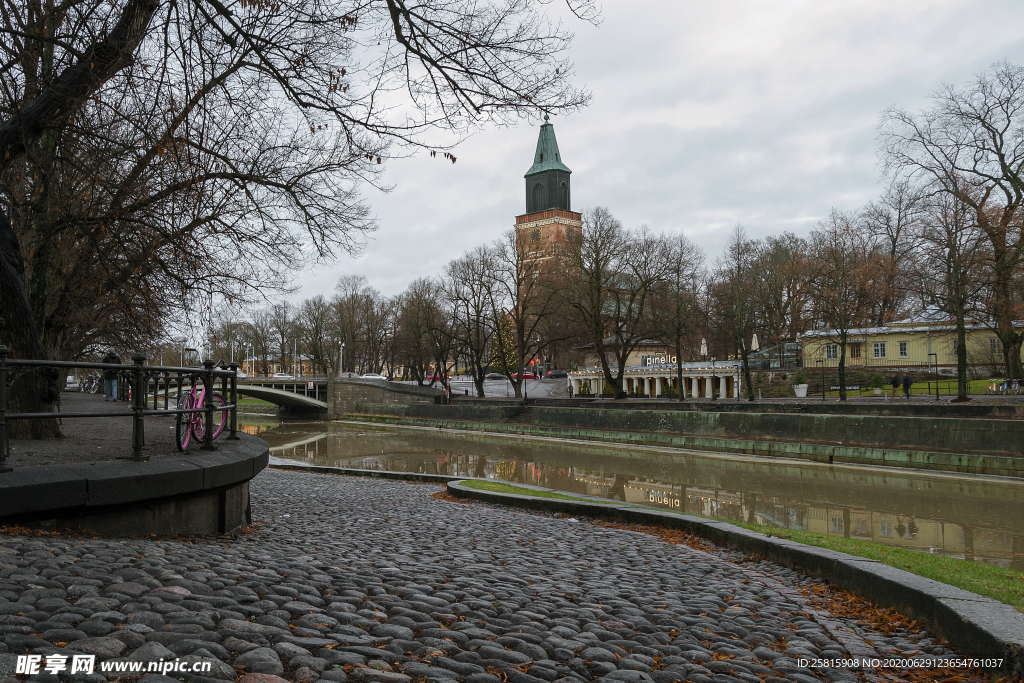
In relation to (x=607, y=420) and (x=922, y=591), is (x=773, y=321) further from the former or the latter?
(x=922, y=591)

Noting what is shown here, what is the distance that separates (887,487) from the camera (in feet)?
65.6

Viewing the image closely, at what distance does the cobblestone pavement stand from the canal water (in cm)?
827

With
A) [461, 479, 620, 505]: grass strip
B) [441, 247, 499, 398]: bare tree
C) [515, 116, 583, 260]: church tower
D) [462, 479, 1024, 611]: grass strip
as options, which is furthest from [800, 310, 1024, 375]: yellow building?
[462, 479, 1024, 611]: grass strip

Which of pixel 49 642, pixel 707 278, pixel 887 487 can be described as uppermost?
pixel 707 278

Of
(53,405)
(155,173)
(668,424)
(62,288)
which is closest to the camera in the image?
(53,405)

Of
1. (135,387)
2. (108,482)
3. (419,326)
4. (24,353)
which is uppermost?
(419,326)

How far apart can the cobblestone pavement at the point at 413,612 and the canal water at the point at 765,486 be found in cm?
827

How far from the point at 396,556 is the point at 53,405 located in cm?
560

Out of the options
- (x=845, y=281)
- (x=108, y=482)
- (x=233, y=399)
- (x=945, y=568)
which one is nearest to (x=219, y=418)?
(x=233, y=399)

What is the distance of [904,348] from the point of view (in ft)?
169

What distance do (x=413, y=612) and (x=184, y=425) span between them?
15.0 ft

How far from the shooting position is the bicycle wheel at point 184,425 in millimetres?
7305

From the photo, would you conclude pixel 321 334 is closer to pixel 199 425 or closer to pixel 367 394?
pixel 367 394

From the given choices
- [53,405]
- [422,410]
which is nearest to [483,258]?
[422,410]
